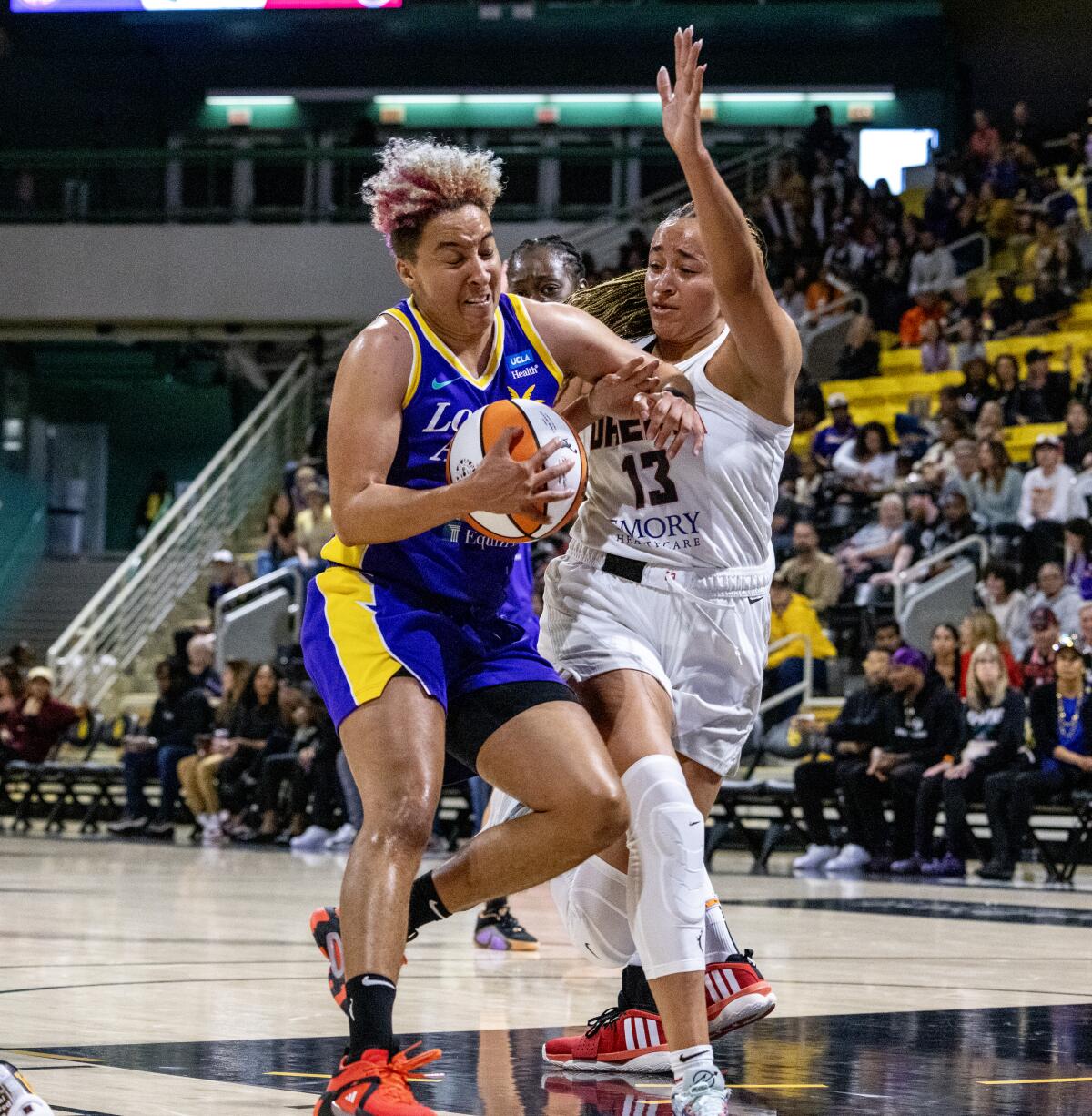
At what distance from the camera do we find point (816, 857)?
1158 centimetres

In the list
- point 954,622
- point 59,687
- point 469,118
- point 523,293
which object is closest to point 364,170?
point 469,118

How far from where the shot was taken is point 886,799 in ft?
38.1

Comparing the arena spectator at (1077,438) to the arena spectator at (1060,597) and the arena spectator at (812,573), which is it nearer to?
the arena spectator at (1060,597)

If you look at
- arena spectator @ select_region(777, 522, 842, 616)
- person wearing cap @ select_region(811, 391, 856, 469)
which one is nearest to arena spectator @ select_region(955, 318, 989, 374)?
person wearing cap @ select_region(811, 391, 856, 469)

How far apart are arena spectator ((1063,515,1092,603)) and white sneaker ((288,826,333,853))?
5.42m

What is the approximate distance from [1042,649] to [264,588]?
865 cm

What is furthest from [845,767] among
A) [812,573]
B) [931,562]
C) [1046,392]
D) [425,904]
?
[425,904]

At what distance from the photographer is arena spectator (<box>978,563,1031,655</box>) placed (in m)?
12.2

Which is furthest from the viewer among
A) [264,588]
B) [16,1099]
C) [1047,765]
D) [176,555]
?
[176,555]

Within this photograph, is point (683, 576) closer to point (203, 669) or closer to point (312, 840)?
point (312, 840)

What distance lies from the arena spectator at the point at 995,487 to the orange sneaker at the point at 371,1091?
10635mm

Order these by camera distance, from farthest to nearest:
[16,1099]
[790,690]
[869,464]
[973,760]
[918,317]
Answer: [918,317] → [869,464] → [790,690] → [973,760] → [16,1099]

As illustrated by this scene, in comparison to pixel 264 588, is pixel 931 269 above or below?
above

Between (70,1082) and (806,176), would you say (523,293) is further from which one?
(806,176)
